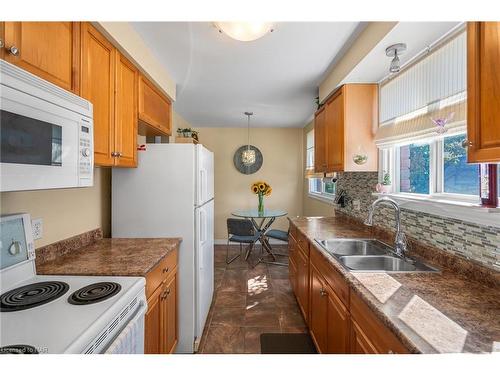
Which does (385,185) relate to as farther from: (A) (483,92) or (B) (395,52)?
(A) (483,92)

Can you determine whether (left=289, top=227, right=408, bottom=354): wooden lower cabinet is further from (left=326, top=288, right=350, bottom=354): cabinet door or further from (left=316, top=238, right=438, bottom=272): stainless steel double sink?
(left=316, top=238, right=438, bottom=272): stainless steel double sink

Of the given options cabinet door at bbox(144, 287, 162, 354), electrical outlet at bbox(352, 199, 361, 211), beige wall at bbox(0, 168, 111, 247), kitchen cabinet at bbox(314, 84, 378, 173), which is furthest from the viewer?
electrical outlet at bbox(352, 199, 361, 211)

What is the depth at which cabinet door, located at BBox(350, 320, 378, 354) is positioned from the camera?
1077 mm

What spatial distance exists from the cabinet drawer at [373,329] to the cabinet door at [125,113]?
1665 mm

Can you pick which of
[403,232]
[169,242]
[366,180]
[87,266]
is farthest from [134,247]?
[366,180]

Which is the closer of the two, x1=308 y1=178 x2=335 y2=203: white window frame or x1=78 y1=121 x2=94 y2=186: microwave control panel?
x1=78 y1=121 x2=94 y2=186: microwave control panel

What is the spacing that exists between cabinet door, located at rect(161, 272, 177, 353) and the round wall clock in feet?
12.1

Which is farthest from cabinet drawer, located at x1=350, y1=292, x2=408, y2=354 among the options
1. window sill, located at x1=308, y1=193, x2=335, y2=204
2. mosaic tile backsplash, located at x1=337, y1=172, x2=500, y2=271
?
window sill, located at x1=308, y1=193, x2=335, y2=204

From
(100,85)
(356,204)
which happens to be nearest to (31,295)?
(100,85)

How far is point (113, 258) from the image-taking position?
158cm

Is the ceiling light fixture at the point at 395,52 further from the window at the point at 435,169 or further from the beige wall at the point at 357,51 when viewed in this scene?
the window at the point at 435,169

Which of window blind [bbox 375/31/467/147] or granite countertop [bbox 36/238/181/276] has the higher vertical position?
window blind [bbox 375/31/467/147]

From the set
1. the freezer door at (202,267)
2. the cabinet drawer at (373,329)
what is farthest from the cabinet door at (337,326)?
the freezer door at (202,267)
